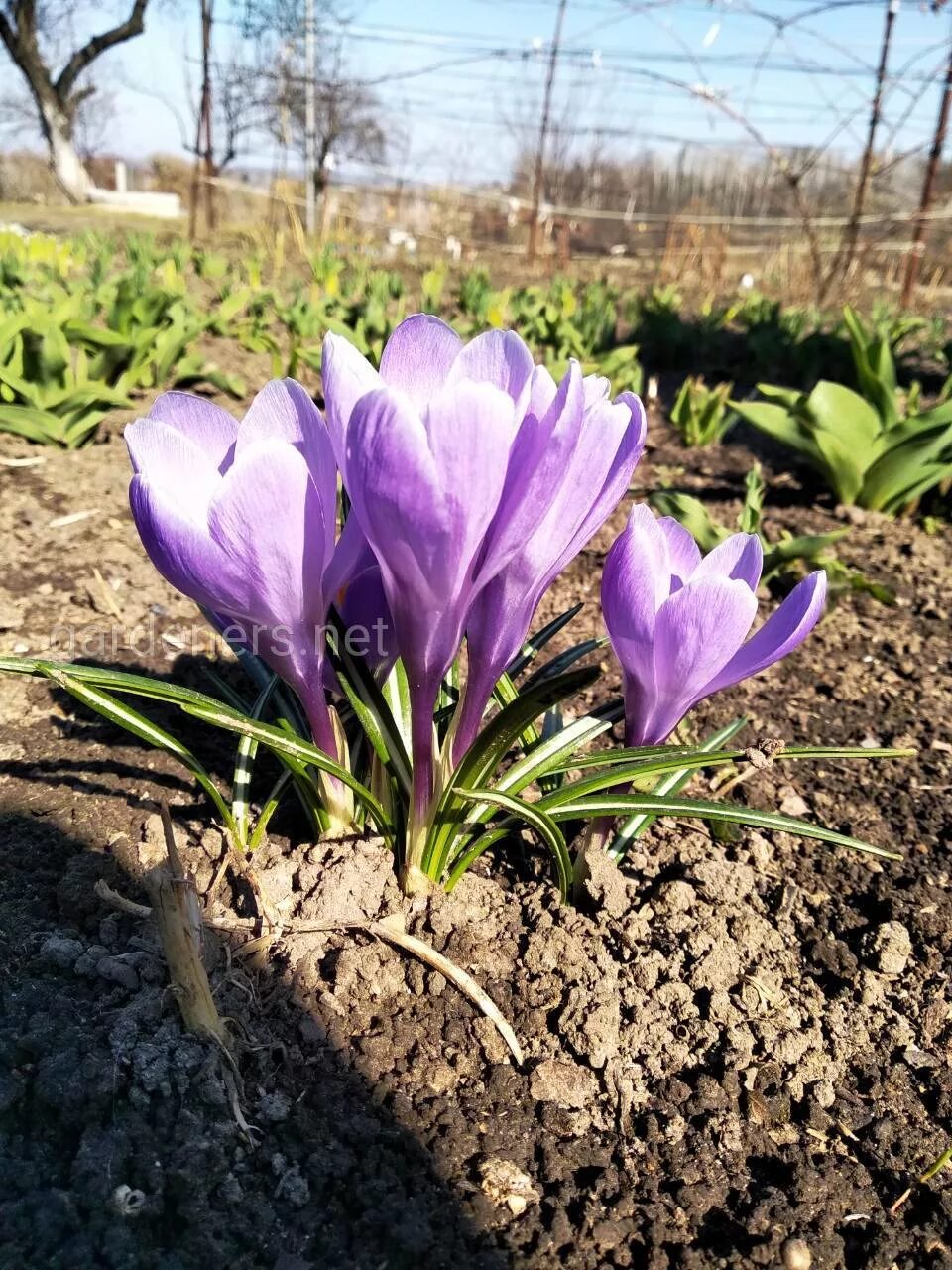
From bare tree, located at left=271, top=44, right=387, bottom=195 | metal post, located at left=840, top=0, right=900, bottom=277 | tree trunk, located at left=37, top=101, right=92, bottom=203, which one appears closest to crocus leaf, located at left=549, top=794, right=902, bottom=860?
metal post, located at left=840, top=0, right=900, bottom=277

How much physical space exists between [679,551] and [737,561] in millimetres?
66

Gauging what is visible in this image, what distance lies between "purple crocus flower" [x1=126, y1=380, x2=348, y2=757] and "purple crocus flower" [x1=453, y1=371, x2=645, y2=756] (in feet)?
0.55

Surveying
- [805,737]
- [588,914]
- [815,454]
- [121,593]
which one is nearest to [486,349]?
[588,914]

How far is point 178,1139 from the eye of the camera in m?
0.94

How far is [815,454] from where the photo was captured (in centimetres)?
311

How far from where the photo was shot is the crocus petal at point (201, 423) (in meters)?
0.95

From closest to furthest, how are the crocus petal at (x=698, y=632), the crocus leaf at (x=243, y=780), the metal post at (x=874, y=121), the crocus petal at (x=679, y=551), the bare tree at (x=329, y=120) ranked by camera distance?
1. the crocus petal at (x=698, y=632)
2. the crocus petal at (x=679, y=551)
3. the crocus leaf at (x=243, y=780)
4. the metal post at (x=874, y=121)
5. the bare tree at (x=329, y=120)

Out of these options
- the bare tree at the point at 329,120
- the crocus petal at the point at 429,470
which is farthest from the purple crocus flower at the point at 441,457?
the bare tree at the point at 329,120

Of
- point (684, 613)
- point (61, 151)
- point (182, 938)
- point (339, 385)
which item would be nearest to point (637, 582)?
point (684, 613)

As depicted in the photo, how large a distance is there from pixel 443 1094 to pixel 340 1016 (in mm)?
149

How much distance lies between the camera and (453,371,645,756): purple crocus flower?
893 mm

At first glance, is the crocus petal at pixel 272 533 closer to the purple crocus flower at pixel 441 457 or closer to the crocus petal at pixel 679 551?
the purple crocus flower at pixel 441 457

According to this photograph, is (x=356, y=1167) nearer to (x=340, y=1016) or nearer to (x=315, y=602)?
(x=340, y=1016)

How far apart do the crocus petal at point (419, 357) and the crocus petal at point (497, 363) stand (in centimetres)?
5
